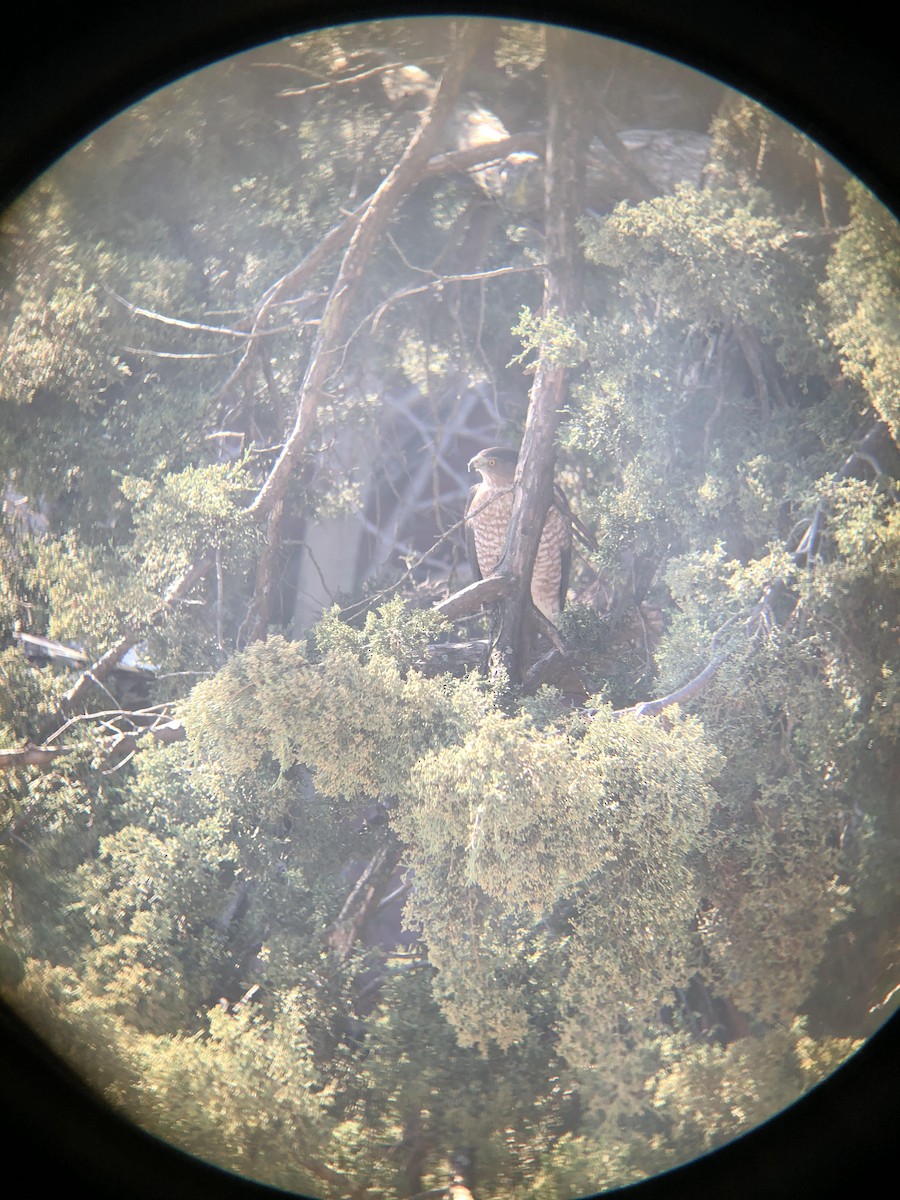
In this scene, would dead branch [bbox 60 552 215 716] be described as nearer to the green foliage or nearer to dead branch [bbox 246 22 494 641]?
dead branch [bbox 246 22 494 641]

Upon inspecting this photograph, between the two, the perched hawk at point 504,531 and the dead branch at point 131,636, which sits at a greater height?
the perched hawk at point 504,531

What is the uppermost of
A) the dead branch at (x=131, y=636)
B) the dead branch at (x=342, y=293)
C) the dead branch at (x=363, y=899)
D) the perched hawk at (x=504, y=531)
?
the dead branch at (x=342, y=293)

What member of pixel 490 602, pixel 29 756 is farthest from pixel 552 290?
pixel 29 756

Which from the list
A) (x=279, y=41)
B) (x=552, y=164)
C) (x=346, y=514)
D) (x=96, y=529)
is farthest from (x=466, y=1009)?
(x=279, y=41)

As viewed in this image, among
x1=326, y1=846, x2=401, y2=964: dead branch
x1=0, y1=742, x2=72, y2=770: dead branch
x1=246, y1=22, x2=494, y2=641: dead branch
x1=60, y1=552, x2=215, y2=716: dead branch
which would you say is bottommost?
x1=326, y1=846, x2=401, y2=964: dead branch

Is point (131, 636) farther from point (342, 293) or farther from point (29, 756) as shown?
point (342, 293)

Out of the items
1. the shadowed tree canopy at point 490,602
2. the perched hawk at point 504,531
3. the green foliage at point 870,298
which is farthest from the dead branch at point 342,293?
the green foliage at point 870,298

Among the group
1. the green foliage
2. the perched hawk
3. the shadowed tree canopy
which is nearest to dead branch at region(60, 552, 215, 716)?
the shadowed tree canopy

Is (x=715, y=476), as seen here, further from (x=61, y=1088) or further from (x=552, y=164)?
(x=61, y=1088)

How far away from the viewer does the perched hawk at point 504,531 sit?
905 millimetres

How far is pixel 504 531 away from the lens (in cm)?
92

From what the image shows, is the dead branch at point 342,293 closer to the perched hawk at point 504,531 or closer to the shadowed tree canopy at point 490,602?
the shadowed tree canopy at point 490,602

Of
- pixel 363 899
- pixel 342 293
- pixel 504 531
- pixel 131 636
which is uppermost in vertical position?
pixel 342 293

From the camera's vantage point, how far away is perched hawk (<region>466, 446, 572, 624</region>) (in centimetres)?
90
